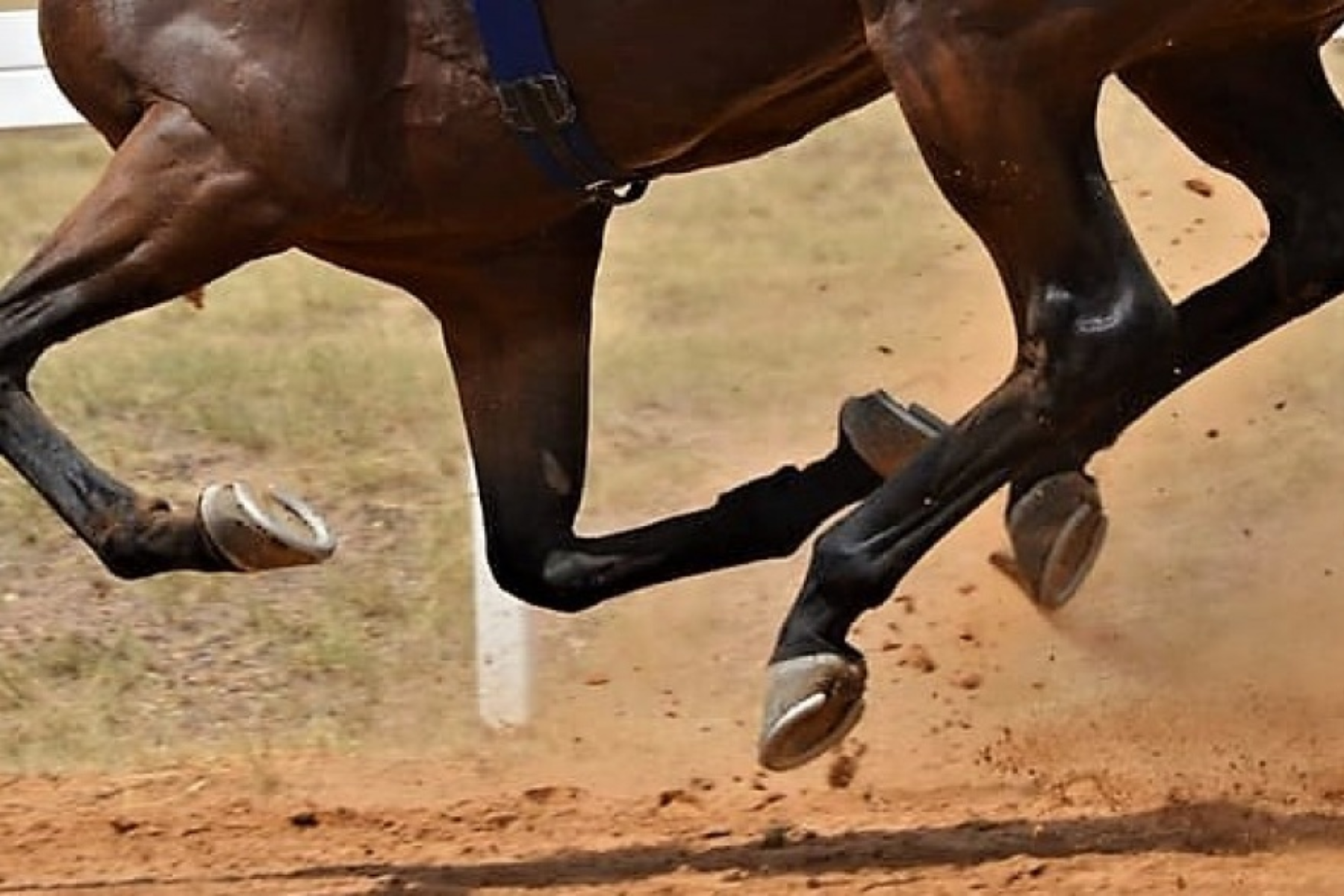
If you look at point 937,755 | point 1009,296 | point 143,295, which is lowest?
point 937,755

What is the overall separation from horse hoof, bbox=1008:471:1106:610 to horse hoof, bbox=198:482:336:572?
1.06 meters

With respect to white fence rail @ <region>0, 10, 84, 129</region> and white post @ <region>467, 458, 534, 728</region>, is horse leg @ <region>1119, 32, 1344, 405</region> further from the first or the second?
white fence rail @ <region>0, 10, 84, 129</region>

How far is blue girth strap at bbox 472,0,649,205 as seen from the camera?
4.23 m

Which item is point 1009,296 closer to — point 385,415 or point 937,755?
point 937,755

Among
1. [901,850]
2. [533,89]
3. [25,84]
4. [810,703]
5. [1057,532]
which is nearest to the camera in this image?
[810,703]

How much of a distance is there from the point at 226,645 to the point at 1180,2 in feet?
9.97

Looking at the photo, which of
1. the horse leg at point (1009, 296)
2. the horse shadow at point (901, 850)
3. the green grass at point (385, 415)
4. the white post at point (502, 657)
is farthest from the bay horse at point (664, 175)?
the green grass at point (385, 415)

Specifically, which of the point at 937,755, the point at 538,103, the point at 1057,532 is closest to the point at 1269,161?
the point at 1057,532

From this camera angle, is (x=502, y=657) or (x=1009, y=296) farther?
(x=502, y=657)

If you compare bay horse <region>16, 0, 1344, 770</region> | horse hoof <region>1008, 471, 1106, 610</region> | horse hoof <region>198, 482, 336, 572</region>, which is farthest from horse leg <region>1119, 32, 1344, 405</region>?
horse hoof <region>198, 482, 336, 572</region>

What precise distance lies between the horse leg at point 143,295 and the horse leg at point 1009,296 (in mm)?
947

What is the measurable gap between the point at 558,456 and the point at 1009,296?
3.90ft

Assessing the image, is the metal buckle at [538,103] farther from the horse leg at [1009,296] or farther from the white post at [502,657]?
the white post at [502,657]

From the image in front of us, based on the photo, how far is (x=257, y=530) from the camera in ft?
14.7
